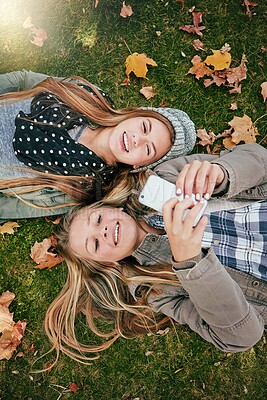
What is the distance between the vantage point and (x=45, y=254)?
4.30m

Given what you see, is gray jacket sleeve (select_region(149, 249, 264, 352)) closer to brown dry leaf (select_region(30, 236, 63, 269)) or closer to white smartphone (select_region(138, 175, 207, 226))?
white smartphone (select_region(138, 175, 207, 226))

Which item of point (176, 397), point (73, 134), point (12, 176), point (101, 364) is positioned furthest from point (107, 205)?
point (176, 397)

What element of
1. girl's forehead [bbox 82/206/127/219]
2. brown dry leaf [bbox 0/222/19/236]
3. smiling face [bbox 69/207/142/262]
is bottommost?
brown dry leaf [bbox 0/222/19/236]

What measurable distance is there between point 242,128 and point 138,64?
3.47 feet

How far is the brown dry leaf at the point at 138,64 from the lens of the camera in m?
4.31

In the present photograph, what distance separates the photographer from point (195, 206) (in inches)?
104

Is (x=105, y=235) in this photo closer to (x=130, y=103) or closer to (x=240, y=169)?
(x=240, y=169)

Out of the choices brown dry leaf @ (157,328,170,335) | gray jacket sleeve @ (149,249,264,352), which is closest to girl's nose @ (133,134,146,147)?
gray jacket sleeve @ (149,249,264,352)

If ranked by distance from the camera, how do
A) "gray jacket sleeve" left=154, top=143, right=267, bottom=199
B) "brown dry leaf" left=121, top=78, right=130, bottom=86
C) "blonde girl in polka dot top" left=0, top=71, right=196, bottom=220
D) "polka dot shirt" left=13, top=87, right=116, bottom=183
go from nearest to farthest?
"gray jacket sleeve" left=154, top=143, right=267, bottom=199
"blonde girl in polka dot top" left=0, top=71, right=196, bottom=220
"polka dot shirt" left=13, top=87, right=116, bottom=183
"brown dry leaf" left=121, top=78, right=130, bottom=86

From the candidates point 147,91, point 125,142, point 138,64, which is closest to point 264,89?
point 147,91

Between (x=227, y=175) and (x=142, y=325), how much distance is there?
1504mm

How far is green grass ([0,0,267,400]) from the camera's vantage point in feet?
13.5

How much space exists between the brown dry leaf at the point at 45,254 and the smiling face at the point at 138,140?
3.73 feet

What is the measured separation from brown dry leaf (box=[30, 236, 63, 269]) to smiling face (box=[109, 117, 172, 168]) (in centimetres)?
114
